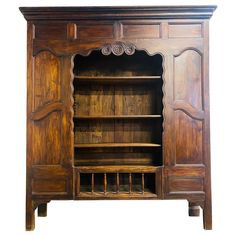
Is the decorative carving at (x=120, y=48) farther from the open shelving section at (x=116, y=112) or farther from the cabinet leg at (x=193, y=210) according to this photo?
the cabinet leg at (x=193, y=210)

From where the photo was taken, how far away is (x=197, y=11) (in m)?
3.24

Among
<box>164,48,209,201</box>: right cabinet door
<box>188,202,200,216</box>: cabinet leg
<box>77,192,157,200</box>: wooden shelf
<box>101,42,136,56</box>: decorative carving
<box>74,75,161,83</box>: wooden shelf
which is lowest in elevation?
<box>188,202,200,216</box>: cabinet leg

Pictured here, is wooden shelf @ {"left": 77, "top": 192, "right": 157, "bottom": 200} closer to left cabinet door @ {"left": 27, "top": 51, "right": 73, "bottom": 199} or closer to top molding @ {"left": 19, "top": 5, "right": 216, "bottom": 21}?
left cabinet door @ {"left": 27, "top": 51, "right": 73, "bottom": 199}

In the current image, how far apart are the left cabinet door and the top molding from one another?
1.45 ft

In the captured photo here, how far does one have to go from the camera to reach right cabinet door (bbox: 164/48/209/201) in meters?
3.26

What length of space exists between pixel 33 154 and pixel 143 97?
1553mm

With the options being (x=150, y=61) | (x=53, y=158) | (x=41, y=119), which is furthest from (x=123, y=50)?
(x=53, y=158)

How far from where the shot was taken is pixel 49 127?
3.29m

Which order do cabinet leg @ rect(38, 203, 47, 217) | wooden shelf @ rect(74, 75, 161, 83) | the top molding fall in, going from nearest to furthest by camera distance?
the top molding → wooden shelf @ rect(74, 75, 161, 83) → cabinet leg @ rect(38, 203, 47, 217)

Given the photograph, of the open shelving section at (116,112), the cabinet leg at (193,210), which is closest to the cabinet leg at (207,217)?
the cabinet leg at (193,210)

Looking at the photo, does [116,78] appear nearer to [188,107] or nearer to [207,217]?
[188,107]

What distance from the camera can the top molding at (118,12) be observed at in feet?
10.6

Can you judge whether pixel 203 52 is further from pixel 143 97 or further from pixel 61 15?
pixel 61 15

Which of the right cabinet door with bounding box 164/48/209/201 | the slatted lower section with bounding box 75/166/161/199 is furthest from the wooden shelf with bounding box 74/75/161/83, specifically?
the slatted lower section with bounding box 75/166/161/199
